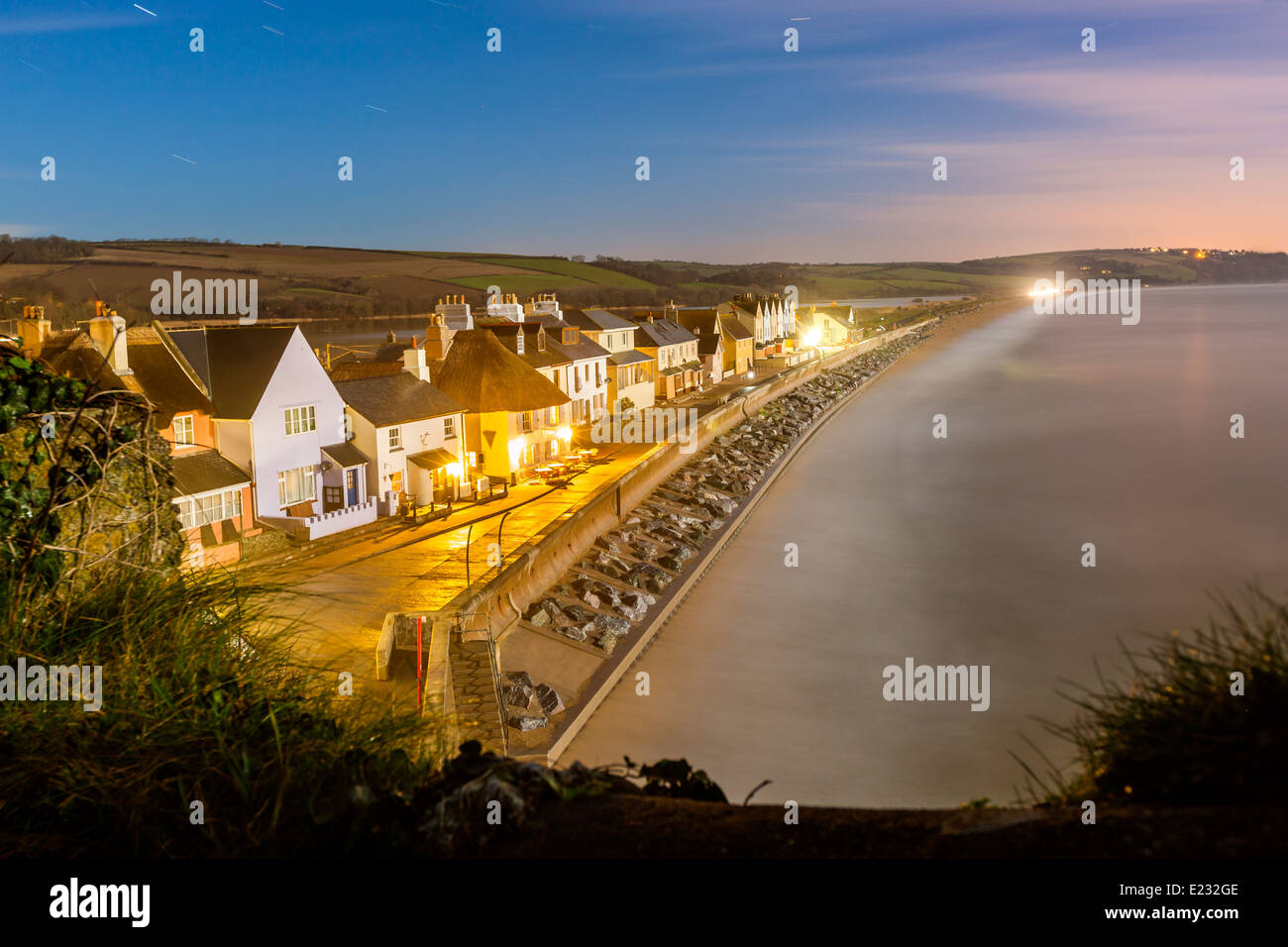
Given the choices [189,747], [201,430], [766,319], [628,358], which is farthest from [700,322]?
[189,747]

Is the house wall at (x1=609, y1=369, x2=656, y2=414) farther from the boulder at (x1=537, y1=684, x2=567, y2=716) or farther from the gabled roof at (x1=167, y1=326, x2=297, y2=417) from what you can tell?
the boulder at (x1=537, y1=684, x2=567, y2=716)

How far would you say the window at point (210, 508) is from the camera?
21922mm

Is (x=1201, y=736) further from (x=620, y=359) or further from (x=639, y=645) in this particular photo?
(x=620, y=359)

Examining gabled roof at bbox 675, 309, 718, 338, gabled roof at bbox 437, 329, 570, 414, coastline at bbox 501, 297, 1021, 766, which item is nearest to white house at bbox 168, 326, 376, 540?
gabled roof at bbox 437, 329, 570, 414

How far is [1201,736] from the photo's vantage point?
366cm

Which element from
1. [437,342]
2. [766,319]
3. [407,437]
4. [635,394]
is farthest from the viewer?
[766,319]

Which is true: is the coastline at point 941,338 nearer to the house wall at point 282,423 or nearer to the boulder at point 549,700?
the house wall at point 282,423

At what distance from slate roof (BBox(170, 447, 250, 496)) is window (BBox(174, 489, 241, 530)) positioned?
20 cm

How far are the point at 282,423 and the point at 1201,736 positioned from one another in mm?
24734

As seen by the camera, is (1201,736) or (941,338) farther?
(941,338)

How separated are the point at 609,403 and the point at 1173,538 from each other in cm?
2634

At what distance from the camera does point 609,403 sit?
49406 mm
